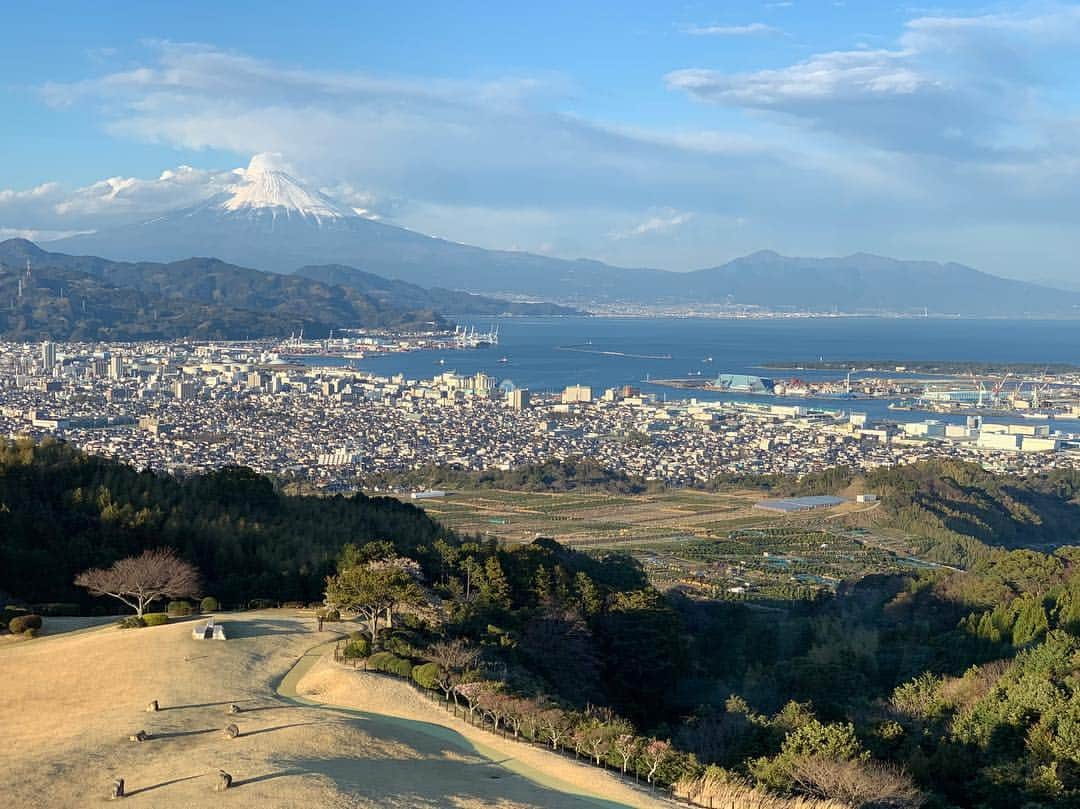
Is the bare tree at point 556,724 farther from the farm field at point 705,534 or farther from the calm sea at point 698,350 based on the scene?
the calm sea at point 698,350

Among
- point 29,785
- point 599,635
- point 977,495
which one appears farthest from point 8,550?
point 977,495

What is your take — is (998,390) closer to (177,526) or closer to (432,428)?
(432,428)

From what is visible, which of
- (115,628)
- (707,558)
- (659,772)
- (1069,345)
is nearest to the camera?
(659,772)

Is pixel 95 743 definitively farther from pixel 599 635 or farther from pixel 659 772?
pixel 599 635

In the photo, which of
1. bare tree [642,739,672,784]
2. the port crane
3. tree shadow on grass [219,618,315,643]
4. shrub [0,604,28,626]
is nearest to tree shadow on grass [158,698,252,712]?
tree shadow on grass [219,618,315,643]

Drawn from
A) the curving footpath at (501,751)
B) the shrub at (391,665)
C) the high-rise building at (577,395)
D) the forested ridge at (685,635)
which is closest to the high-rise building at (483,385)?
the high-rise building at (577,395)

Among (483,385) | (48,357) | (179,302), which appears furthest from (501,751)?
(179,302)
